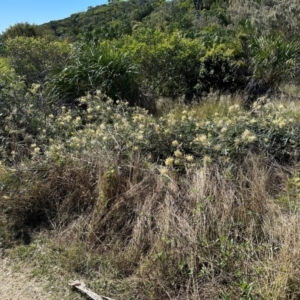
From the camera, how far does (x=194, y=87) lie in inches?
302

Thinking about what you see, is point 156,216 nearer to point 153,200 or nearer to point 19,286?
point 153,200

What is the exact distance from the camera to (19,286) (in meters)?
2.78

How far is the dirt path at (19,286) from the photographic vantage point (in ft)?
8.79

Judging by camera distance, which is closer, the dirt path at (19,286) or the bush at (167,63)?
the dirt path at (19,286)

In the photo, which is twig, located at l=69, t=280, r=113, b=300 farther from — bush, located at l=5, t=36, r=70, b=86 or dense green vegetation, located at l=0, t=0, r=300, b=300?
bush, located at l=5, t=36, r=70, b=86

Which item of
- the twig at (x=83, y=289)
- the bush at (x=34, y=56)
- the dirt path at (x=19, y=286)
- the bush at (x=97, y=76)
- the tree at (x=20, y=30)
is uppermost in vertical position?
the tree at (x=20, y=30)

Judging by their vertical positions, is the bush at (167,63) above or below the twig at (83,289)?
above

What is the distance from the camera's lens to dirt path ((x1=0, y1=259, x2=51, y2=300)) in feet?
8.79

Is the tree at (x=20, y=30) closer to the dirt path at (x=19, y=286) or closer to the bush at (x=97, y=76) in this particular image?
the bush at (x=97, y=76)

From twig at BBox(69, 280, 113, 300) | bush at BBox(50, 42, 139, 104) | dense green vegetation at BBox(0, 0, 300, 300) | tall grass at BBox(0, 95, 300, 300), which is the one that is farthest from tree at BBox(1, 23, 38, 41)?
twig at BBox(69, 280, 113, 300)

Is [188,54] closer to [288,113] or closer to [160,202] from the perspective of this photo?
[288,113]

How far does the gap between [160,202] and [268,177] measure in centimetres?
111

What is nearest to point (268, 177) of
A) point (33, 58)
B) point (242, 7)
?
point (33, 58)

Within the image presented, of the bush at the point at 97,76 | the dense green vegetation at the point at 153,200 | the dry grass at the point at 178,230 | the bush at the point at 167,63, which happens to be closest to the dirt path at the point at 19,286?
Answer: the dense green vegetation at the point at 153,200
